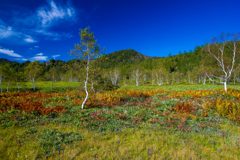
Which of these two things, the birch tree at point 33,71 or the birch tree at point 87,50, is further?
the birch tree at point 33,71

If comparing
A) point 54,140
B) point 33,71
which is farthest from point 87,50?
point 33,71

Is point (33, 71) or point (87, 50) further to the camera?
point (33, 71)

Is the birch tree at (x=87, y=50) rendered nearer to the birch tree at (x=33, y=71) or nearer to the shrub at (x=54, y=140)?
the shrub at (x=54, y=140)

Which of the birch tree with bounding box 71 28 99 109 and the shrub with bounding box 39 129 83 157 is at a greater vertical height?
the birch tree with bounding box 71 28 99 109

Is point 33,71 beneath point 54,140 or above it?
above

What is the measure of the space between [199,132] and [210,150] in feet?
7.21

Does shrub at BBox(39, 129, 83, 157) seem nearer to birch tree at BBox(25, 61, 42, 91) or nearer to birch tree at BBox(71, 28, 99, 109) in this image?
birch tree at BBox(71, 28, 99, 109)

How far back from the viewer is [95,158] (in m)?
5.25

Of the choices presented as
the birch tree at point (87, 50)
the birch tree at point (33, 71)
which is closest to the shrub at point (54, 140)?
the birch tree at point (87, 50)

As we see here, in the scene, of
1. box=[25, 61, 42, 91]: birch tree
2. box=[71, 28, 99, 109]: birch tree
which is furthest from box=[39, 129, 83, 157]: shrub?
box=[25, 61, 42, 91]: birch tree

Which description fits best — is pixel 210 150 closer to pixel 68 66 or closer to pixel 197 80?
pixel 68 66

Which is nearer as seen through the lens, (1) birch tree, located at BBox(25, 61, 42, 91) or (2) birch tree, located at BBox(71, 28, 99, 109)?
(2) birch tree, located at BBox(71, 28, 99, 109)

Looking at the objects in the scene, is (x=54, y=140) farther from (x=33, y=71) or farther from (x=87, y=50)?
(x=33, y=71)

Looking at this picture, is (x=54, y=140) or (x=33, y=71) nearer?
(x=54, y=140)
